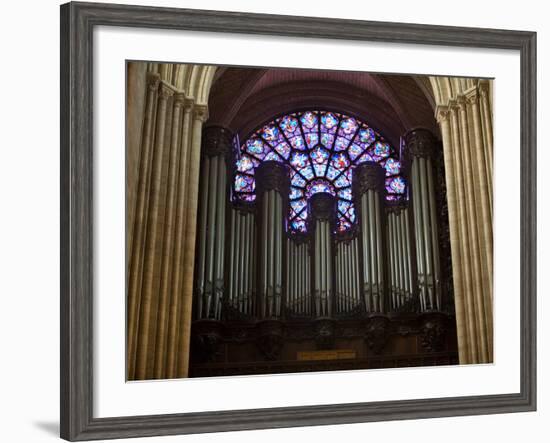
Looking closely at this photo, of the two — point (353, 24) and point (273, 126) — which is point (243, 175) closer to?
point (273, 126)

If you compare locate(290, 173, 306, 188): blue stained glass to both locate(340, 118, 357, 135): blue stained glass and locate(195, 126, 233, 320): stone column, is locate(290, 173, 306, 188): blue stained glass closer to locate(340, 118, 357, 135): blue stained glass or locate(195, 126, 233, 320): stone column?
locate(340, 118, 357, 135): blue stained glass

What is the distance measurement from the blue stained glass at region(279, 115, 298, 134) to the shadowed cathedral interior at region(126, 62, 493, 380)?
22 mm

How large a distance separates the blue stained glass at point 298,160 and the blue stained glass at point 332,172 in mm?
169

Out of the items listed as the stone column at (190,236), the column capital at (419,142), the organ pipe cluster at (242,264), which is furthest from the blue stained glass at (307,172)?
the stone column at (190,236)

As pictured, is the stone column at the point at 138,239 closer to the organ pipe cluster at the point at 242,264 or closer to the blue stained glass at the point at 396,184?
the organ pipe cluster at the point at 242,264

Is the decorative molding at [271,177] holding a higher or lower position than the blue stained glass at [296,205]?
higher

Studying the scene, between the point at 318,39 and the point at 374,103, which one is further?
the point at 374,103

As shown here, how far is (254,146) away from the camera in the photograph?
19.5 ft

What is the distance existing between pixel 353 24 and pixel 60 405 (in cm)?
278

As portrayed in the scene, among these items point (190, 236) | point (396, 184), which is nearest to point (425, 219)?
point (396, 184)

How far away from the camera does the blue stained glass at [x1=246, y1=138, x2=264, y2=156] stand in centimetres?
590

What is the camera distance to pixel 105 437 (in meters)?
4.84

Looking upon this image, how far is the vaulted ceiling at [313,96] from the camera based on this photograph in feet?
17.6

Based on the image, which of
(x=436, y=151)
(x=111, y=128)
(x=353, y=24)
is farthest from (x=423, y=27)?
(x=111, y=128)
